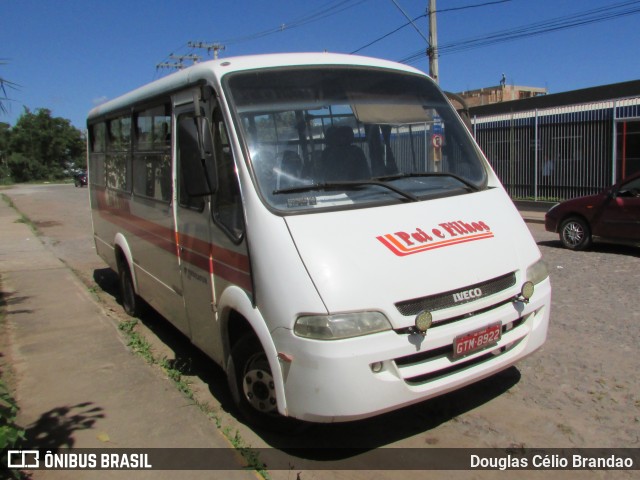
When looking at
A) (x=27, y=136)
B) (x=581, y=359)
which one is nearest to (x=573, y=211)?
(x=581, y=359)

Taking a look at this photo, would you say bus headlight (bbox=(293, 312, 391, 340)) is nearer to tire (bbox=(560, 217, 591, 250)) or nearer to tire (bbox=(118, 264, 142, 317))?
tire (bbox=(118, 264, 142, 317))

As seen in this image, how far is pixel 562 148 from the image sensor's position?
1922cm

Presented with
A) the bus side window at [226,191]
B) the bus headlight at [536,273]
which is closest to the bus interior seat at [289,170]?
the bus side window at [226,191]

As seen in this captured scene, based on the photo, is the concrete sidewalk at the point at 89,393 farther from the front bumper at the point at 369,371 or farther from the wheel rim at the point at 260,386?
the front bumper at the point at 369,371

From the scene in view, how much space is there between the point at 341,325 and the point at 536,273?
1.62 m

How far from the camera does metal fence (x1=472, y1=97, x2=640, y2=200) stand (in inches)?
693

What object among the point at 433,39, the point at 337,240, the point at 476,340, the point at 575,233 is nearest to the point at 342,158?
the point at 337,240

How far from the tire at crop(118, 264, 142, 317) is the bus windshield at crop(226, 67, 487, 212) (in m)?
3.86

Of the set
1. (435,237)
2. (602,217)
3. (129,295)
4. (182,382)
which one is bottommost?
(182,382)

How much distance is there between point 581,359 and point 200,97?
390cm

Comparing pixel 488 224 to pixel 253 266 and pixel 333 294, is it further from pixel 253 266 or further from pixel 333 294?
pixel 253 266

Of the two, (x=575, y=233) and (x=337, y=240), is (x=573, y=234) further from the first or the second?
(x=337, y=240)

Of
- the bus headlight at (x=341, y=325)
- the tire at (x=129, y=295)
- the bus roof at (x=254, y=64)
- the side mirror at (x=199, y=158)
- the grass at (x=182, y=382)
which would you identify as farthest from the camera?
the tire at (x=129, y=295)

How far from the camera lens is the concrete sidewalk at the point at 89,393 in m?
3.84
